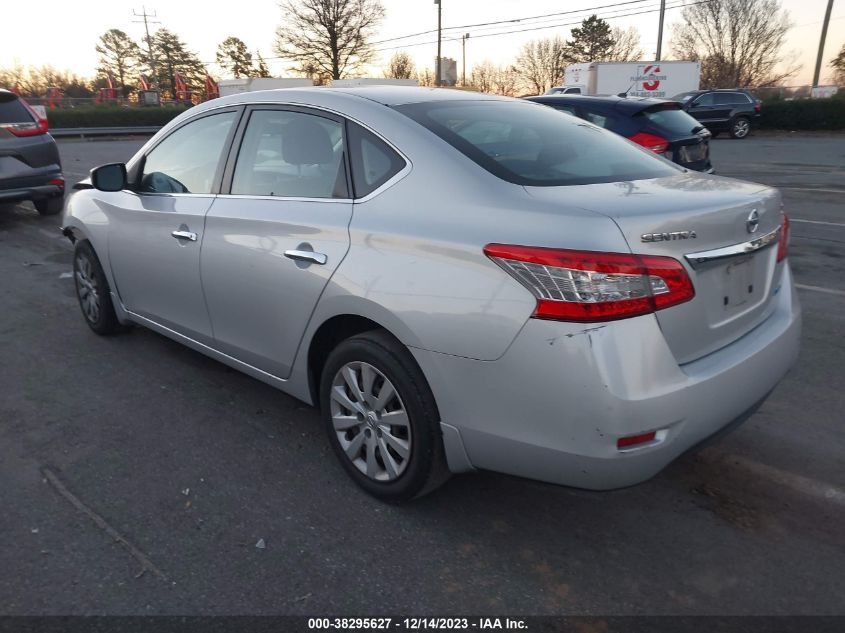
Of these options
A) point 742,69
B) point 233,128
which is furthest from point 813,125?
point 233,128

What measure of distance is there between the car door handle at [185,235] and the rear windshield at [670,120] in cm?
577

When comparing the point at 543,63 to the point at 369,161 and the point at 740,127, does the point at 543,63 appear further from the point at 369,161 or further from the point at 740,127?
the point at 369,161

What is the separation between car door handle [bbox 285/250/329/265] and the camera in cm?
276

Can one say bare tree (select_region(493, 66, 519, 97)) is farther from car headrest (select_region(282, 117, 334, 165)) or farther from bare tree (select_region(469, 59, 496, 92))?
car headrest (select_region(282, 117, 334, 165))

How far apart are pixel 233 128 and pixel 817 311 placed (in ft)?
14.4

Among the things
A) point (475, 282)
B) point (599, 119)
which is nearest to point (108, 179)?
point (475, 282)

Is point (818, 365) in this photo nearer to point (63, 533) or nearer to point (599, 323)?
point (599, 323)

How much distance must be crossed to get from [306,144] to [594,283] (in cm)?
167

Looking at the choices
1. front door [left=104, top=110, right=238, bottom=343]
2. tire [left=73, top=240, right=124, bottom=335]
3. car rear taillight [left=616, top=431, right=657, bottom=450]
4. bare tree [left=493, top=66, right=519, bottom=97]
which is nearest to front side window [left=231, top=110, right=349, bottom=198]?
front door [left=104, top=110, right=238, bottom=343]

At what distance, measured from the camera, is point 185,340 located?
3.88m

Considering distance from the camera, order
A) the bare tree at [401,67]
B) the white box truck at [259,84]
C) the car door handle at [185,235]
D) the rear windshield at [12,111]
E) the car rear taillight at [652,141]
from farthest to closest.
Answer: the bare tree at [401,67] → the white box truck at [259,84] → the rear windshield at [12,111] → the car rear taillight at [652,141] → the car door handle at [185,235]

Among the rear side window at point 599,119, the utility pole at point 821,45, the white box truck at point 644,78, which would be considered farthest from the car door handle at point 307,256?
the utility pole at point 821,45

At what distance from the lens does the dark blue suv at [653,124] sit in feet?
24.3

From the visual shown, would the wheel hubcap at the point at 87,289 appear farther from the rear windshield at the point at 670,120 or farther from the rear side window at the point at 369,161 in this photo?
the rear windshield at the point at 670,120
